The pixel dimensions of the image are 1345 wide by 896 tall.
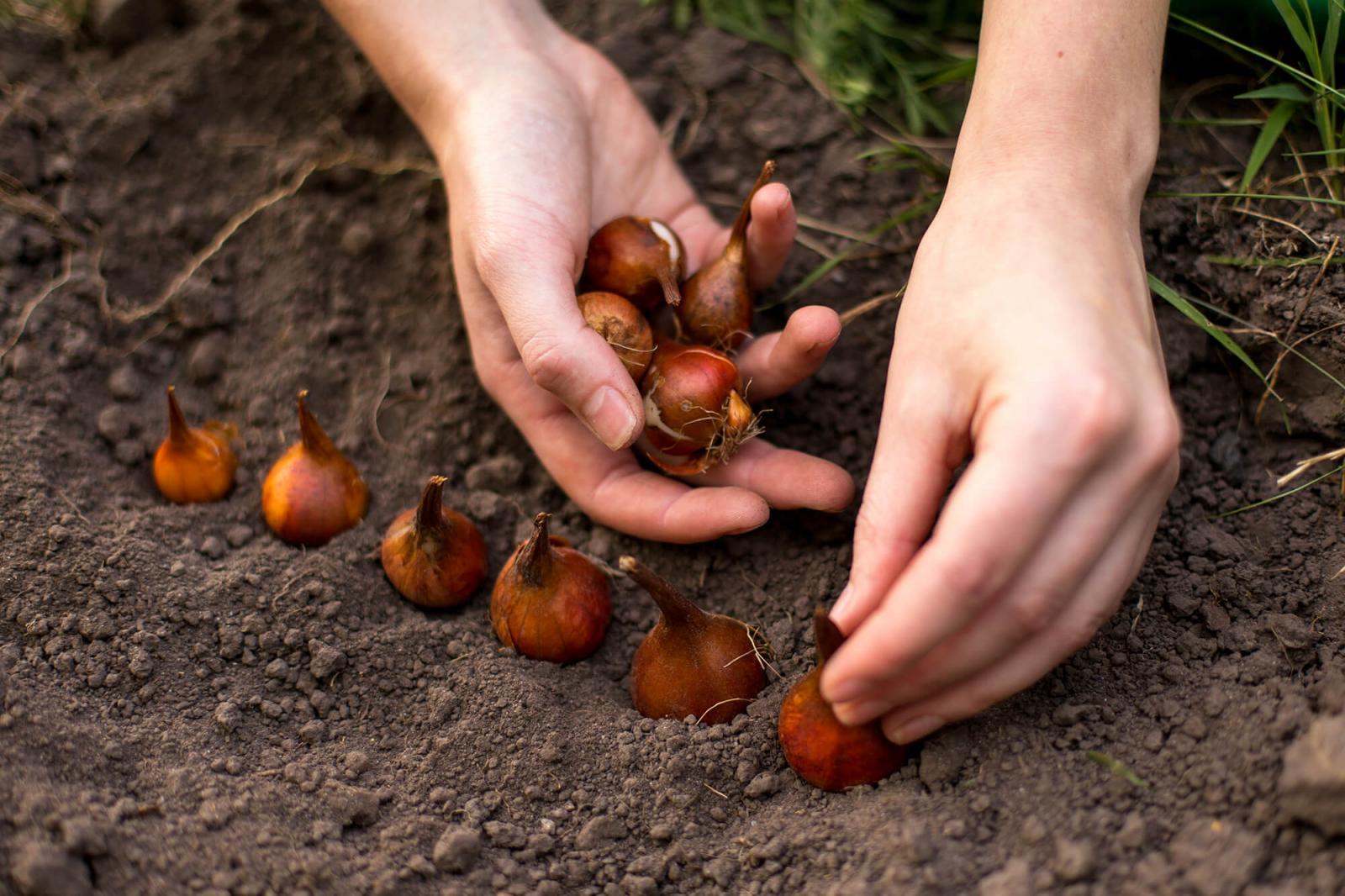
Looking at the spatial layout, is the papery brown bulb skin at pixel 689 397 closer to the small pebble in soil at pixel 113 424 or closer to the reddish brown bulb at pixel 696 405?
the reddish brown bulb at pixel 696 405

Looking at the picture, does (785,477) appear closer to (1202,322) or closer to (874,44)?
(1202,322)

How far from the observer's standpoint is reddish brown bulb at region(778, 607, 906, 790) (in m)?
1.44

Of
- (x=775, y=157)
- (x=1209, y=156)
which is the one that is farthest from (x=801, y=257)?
(x=1209, y=156)

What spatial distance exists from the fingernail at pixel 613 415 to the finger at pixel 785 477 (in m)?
0.31

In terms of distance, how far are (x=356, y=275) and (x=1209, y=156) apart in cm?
185

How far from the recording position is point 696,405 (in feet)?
5.81

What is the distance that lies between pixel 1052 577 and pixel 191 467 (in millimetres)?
1583

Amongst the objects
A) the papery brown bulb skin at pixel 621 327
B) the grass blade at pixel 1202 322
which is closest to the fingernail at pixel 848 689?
the papery brown bulb skin at pixel 621 327

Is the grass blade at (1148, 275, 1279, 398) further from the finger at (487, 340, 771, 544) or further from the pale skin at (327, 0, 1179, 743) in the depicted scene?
the finger at (487, 340, 771, 544)

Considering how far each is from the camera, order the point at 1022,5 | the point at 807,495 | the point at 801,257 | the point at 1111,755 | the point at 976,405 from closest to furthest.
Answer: the point at 976,405, the point at 1111,755, the point at 1022,5, the point at 807,495, the point at 801,257

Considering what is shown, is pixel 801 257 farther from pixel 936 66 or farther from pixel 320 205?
pixel 320 205

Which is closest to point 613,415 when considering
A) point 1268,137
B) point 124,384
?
point 124,384

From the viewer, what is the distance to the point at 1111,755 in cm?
139

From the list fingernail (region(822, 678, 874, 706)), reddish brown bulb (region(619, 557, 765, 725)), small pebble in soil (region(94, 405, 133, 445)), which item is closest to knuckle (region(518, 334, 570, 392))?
reddish brown bulb (region(619, 557, 765, 725))
